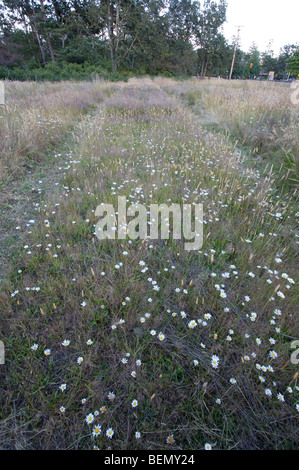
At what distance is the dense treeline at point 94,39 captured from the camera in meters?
23.3

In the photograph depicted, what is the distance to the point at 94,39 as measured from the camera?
1001 inches

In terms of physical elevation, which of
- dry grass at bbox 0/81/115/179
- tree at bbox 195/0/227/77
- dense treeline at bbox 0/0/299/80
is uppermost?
tree at bbox 195/0/227/77

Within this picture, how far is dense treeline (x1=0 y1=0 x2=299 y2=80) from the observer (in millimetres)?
23297

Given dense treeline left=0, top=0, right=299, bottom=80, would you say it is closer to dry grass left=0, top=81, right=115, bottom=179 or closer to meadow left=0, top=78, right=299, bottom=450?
dry grass left=0, top=81, right=115, bottom=179

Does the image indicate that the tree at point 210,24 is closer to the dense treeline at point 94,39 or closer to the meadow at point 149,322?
the dense treeline at point 94,39

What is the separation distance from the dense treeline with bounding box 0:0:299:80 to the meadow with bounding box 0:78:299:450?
20955 mm

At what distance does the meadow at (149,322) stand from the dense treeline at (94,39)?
68.7 feet

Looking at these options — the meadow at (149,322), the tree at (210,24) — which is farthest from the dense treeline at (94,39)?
the meadow at (149,322)

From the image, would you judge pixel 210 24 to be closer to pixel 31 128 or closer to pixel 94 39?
pixel 94 39

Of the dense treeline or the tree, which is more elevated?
the tree

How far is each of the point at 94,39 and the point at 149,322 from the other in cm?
3419

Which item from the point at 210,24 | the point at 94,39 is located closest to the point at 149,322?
the point at 94,39

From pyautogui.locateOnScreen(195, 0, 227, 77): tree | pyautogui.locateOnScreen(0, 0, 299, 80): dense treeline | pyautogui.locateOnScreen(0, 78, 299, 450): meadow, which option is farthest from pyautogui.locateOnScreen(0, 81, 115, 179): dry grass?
pyautogui.locateOnScreen(195, 0, 227, 77): tree

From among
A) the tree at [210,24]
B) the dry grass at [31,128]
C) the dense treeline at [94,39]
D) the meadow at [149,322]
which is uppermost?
the tree at [210,24]
